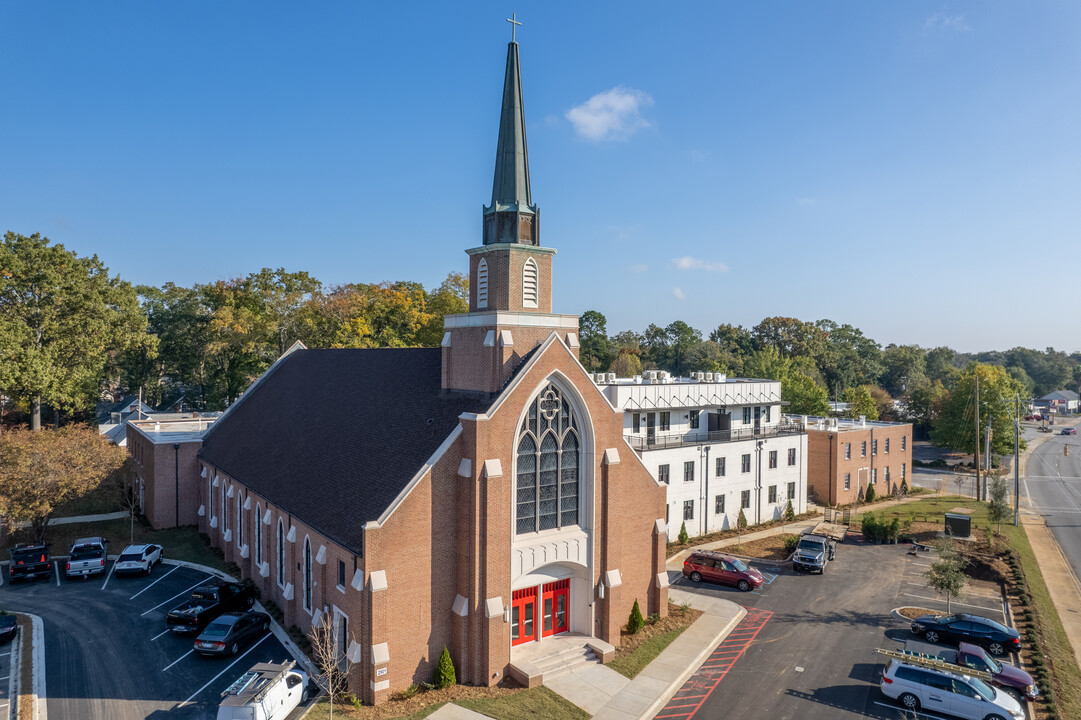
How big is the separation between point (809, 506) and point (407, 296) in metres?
48.6

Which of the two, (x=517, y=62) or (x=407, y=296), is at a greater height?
(x=517, y=62)

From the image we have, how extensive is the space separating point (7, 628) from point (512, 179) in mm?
27311

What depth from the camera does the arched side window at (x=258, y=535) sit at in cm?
3030

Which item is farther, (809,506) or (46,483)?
(809,506)

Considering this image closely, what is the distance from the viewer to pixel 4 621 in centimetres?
2544

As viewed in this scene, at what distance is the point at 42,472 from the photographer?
35.3 meters

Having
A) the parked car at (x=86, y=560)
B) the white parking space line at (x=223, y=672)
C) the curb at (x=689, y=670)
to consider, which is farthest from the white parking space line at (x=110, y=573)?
the curb at (x=689, y=670)

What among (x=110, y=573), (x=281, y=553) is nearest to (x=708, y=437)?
(x=281, y=553)

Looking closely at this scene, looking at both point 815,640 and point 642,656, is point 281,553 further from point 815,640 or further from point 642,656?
point 815,640

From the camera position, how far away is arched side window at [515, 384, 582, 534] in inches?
948

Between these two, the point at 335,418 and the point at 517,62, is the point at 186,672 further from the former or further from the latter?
the point at 517,62

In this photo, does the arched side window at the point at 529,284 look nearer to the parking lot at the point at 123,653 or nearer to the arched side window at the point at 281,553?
the arched side window at the point at 281,553

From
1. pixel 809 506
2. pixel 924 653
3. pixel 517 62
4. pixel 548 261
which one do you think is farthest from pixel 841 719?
pixel 809 506

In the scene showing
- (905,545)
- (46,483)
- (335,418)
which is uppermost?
(335,418)
